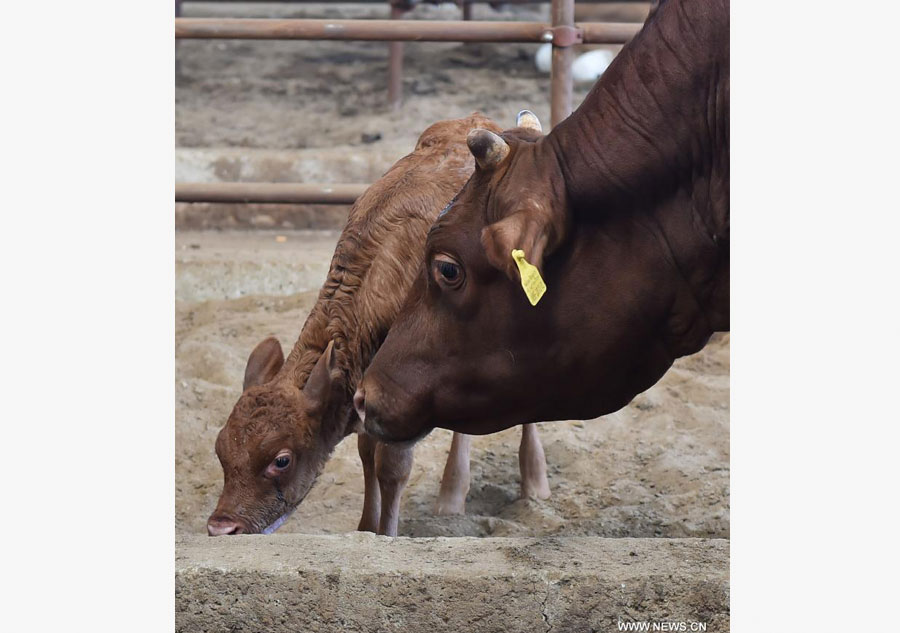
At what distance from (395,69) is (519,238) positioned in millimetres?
7006

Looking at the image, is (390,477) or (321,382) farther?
(390,477)

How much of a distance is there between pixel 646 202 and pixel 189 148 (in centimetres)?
645

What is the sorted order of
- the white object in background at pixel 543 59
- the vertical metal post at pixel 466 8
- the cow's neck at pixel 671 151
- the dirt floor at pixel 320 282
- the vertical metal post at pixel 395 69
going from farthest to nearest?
the white object in background at pixel 543 59
the vertical metal post at pixel 466 8
the vertical metal post at pixel 395 69
the dirt floor at pixel 320 282
the cow's neck at pixel 671 151

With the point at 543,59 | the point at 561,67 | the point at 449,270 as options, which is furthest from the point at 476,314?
the point at 543,59

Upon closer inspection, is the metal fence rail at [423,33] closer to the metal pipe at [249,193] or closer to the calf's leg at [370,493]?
the metal pipe at [249,193]

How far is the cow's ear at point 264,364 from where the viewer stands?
430 centimetres

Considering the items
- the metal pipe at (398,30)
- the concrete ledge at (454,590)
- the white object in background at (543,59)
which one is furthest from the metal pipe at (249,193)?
the white object in background at (543,59)

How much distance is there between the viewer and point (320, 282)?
663 centimetres

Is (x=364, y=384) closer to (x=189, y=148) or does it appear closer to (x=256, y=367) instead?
(x=256, y=367)

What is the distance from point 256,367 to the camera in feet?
14.2

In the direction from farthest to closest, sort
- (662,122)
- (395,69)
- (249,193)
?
(395,69), (249,193), (662,122)

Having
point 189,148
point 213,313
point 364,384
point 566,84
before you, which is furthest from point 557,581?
point 189,148

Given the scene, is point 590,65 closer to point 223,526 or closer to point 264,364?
point 264,364

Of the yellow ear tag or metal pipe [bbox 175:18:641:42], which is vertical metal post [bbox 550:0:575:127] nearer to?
metal pipe [bbox 175:18:641:42]
